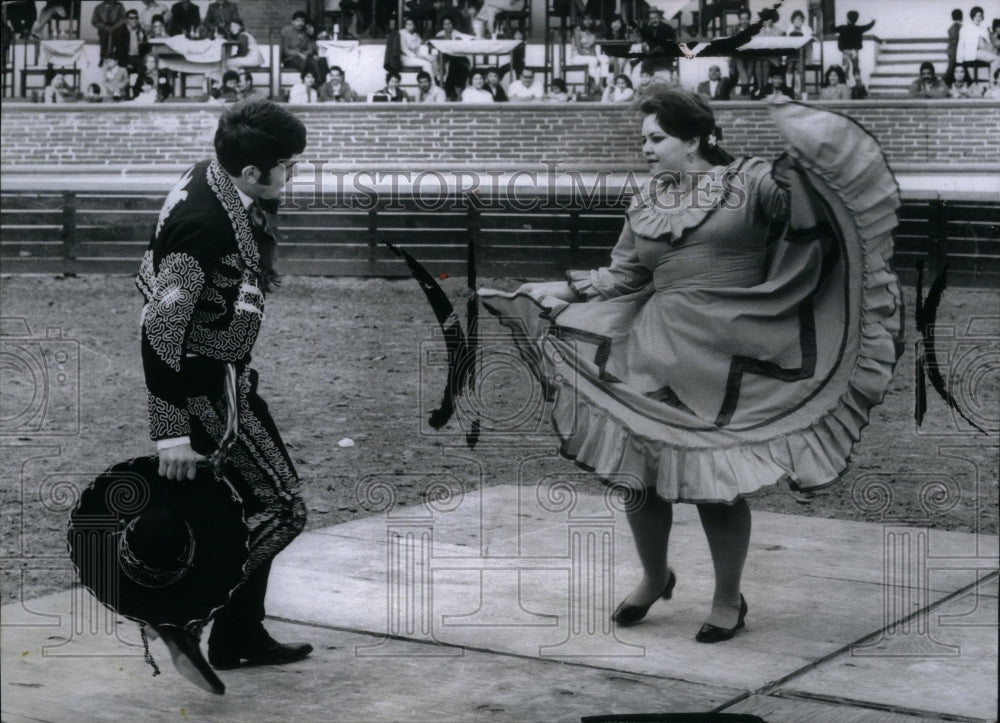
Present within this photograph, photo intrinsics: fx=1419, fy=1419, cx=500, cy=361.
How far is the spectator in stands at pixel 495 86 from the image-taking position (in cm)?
865

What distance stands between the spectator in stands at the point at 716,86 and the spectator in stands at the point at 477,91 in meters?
1.33

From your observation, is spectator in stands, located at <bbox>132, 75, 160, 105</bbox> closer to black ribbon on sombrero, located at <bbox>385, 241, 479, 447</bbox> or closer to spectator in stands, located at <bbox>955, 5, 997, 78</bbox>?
black ribbon on sombrero, located at <bbox>385, 241, 479, 447</bbox>

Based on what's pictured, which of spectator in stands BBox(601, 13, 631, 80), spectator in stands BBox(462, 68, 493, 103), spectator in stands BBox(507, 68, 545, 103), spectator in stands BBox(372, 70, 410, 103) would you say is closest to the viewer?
spectator in stands BBox(601, 13, 631, 80)

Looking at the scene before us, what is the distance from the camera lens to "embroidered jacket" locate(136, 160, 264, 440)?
3445 millimetres

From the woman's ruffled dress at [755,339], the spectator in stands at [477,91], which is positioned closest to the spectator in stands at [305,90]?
the spectator in stands at [477,91]

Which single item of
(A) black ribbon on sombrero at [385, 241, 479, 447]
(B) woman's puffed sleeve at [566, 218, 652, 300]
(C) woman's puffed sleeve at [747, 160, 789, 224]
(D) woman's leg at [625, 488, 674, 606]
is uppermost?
(C) woman's puffed sleeve at [747, 160, 789, 224]

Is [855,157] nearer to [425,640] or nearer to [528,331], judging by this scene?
[528,331]

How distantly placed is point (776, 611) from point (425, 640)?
118cm

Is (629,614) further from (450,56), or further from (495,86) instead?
(495,86)

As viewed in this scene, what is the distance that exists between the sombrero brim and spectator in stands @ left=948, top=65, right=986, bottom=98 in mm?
4242

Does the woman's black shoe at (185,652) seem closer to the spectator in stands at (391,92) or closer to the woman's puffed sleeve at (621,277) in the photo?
the woman's puffed sleeve at (621,277)

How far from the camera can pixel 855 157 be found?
3.99m

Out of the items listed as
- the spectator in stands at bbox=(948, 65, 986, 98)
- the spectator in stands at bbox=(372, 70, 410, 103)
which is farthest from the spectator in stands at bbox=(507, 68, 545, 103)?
Result: the spectator in stands at bbox=(948, 65, 986, 98)

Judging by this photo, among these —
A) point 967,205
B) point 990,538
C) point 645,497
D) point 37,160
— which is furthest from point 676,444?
point 37,160
